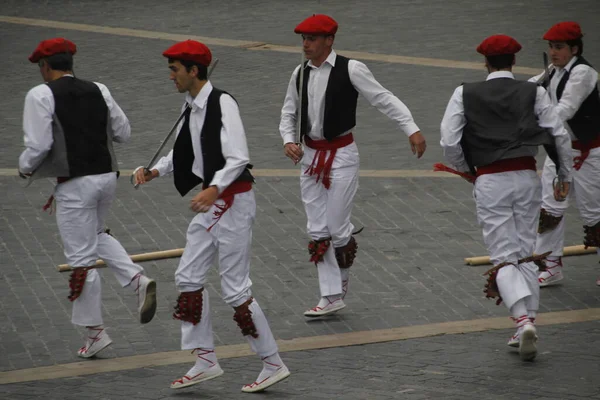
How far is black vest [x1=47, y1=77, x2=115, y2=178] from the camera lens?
835cm

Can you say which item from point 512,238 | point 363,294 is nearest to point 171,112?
point 363,294

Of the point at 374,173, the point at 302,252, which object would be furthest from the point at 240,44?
the point at 302,252

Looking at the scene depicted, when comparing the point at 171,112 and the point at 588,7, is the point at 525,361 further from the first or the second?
the point at 588,7

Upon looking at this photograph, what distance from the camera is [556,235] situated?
387 inches

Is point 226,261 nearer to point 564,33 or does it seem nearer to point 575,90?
point 575,90

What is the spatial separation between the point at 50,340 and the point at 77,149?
132 cm

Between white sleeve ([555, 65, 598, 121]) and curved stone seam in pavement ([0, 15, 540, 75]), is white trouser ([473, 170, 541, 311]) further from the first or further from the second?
curved stone seam in pavement ([0, 15, 540, 75])

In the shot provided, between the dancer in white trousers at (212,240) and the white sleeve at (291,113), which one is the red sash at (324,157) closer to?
the white sleeve at (291,113)

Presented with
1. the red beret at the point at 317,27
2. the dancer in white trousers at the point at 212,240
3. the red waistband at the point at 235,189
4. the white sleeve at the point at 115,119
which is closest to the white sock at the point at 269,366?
the dancer in white trousers at the point at 212,240

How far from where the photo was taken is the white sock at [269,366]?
300 inches

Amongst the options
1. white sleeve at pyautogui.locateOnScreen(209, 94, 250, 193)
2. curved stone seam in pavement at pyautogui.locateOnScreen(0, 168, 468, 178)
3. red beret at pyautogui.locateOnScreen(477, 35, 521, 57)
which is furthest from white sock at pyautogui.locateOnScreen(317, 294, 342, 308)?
curved stone seam in pavement at pyautogui.locateOnScreen(0, 168, 468, 178)

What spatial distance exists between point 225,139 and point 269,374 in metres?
1.42

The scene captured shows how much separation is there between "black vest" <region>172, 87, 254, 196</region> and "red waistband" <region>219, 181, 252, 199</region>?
3 centimetres

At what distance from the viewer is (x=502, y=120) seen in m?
8.27
